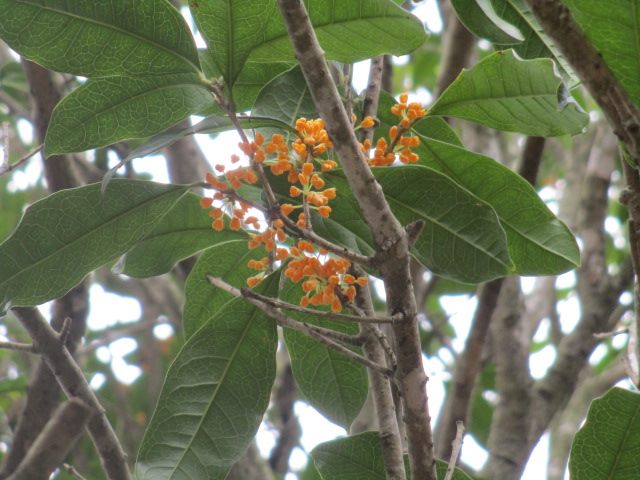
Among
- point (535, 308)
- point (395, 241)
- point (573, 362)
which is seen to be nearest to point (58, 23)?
point (395, 241)

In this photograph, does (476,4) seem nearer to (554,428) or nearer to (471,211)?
(471,211)

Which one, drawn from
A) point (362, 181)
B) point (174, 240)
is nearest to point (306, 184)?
point (362, 181)

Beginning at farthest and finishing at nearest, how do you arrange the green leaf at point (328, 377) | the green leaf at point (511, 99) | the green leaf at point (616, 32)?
the green leaf at point (328, 377) < the green leaf at point (511, 99) < the green leaf at point (616, 32)

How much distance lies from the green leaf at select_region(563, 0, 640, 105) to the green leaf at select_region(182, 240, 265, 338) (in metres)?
0.64

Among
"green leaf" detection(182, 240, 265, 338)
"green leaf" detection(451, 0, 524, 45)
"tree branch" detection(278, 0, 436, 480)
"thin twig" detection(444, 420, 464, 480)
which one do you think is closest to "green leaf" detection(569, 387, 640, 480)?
"thin twig" detection(444, 420, 464, 480)

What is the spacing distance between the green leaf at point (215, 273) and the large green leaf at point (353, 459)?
341 mm

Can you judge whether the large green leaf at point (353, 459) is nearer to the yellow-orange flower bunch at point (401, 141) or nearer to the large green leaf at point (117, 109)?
the yellow-orange flower bunch at point (401, 141)

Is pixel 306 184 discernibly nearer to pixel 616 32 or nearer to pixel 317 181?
pixel 317 181

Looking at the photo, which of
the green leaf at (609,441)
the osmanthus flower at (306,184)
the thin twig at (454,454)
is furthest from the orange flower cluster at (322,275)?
the green leaf at (609,441)

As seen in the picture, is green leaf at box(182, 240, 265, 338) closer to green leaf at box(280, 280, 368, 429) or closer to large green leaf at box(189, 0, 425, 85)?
green leaf at box(280, 280, 368, 429)

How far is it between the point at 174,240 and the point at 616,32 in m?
0.76

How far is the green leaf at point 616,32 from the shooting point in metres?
0.89

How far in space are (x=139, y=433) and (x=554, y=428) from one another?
1276 mm

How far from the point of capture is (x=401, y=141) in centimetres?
111
